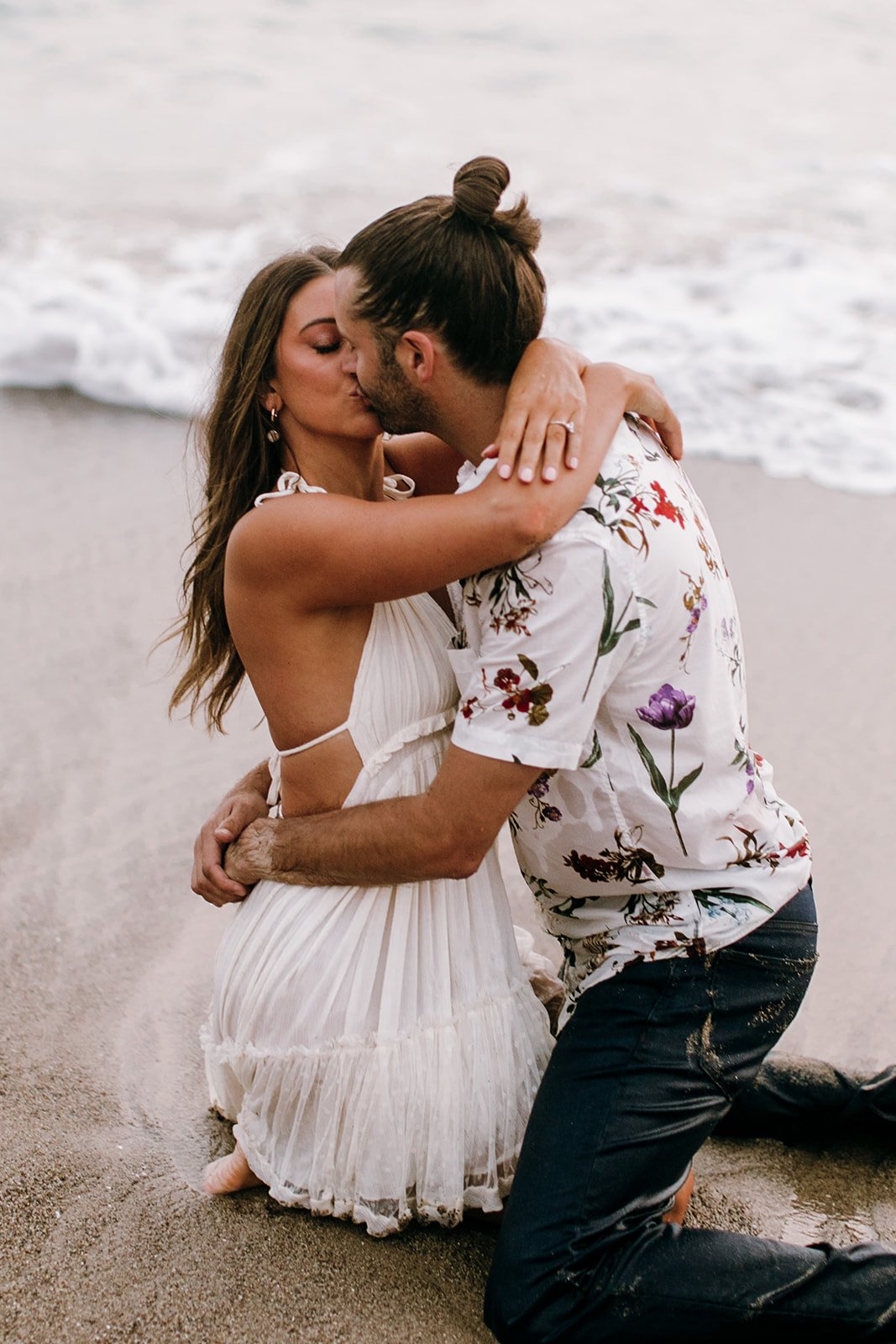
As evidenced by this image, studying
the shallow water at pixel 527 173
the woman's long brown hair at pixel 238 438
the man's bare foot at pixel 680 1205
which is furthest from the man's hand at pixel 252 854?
the shallow water at pixel 527 173

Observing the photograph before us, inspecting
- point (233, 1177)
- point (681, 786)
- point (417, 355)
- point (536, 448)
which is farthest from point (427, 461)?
point (233, 1177)

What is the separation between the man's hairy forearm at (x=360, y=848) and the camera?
220cm

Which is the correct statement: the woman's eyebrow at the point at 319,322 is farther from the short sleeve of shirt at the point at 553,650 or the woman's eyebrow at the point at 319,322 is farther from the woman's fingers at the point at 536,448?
the short sleeve of shirt at the point at 553,650

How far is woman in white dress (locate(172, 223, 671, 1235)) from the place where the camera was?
231 centimetres

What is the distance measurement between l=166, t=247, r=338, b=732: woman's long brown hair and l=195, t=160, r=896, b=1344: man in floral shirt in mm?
235

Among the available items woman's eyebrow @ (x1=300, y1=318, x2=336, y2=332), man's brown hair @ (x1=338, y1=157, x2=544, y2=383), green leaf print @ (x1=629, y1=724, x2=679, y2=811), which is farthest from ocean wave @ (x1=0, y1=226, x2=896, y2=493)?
green leaf print @ (x1=629, y1=724, x2=679, y2=811)

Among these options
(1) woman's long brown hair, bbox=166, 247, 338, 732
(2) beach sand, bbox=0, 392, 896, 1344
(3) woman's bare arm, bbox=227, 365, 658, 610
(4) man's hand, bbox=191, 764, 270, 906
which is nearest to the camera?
(3) woman's bare arm, bbox=227, 365, 658, 610

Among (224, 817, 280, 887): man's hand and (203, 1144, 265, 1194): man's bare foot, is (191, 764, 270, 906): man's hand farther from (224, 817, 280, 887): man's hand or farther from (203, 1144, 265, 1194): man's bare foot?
(203, 1144, 265, 1194): man's bare foot

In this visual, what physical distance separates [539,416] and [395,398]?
29 cm

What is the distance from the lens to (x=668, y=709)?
2160mm

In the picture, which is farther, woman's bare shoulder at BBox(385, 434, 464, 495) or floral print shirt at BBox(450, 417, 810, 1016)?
woman's bare shoulder at BBox(385, 434, 464, 495)

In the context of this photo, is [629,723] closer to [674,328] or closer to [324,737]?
[324,737]

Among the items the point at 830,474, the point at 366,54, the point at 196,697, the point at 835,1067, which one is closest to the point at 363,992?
the point at 196,697

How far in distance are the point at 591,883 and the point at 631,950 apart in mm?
134
